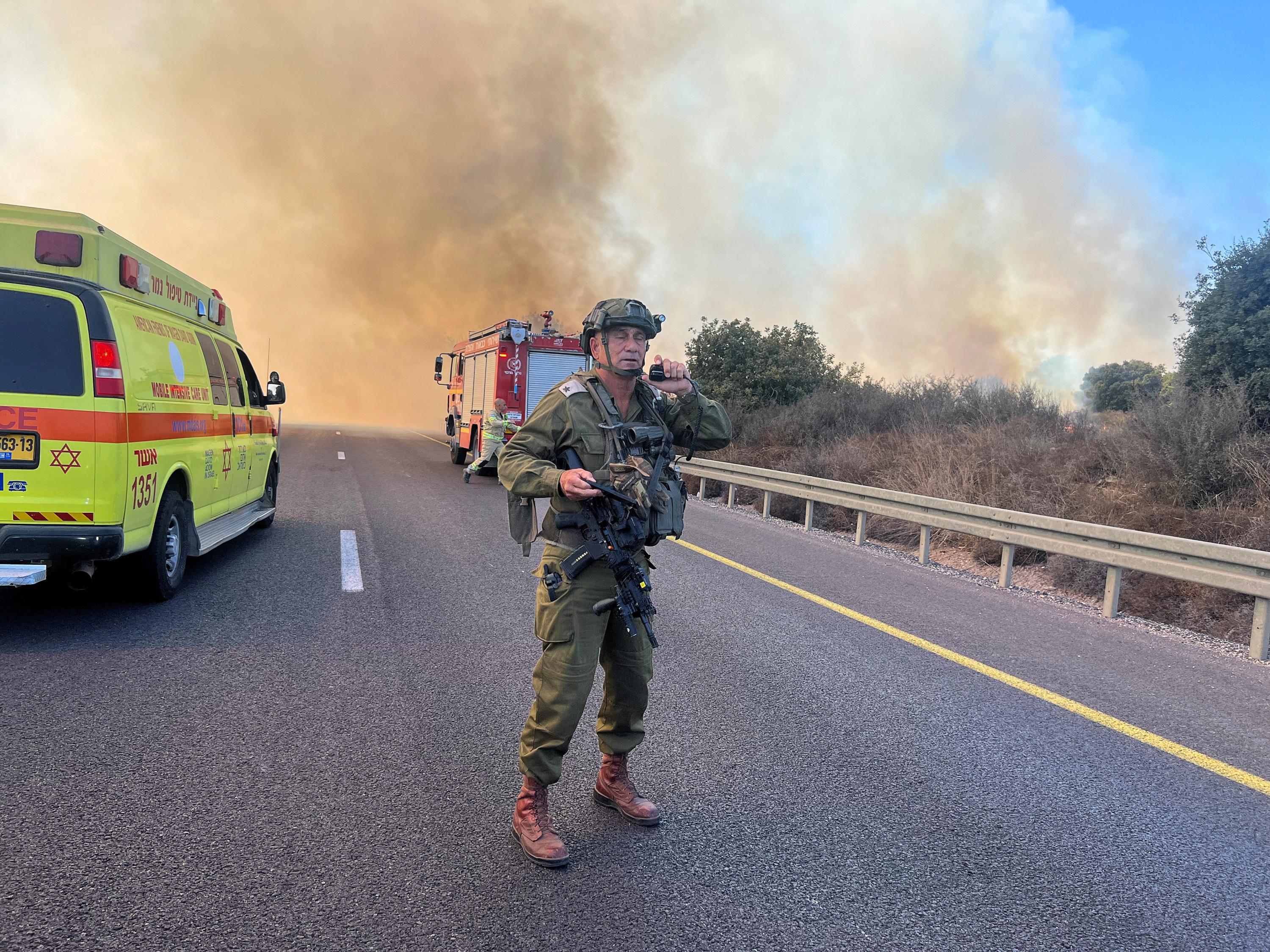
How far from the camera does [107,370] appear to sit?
5.09m

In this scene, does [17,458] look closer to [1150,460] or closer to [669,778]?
[669,778]

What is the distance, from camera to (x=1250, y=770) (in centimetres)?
384

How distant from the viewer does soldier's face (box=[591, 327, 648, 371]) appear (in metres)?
3.19

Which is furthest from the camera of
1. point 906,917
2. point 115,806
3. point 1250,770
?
point 1250,770

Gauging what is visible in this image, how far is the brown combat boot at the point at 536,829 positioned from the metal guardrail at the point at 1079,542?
3693 mm

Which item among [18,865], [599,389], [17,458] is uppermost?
[599,389]

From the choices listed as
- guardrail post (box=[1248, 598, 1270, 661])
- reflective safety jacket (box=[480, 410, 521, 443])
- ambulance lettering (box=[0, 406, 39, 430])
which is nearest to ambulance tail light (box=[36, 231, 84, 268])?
ambulance lettering (box=[0, 406, 39, 430])

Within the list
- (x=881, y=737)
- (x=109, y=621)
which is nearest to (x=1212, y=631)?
(x=881, y=737)

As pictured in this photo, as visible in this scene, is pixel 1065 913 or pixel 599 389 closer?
pixel 1065 913

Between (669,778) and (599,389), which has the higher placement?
(599,389)

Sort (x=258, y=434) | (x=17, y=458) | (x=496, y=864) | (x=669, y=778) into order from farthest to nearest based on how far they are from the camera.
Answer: (x=258, y=434), (x=17, y=458), (x=669, y=778), (x=496, y=864)

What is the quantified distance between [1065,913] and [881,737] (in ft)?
4.60

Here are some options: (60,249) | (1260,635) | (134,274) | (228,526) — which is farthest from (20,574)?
(1260,635)

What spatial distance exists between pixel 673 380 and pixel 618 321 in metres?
0.33
